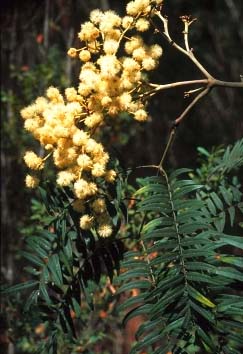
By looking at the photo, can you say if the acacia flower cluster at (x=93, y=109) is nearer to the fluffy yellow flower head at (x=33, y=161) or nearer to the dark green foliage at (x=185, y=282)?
the fluffy yellow flower head at (x=33, y=161)

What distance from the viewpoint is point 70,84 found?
8.12 feet

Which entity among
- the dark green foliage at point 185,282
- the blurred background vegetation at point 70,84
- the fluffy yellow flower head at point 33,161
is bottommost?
the dark green foliage at point 185,282

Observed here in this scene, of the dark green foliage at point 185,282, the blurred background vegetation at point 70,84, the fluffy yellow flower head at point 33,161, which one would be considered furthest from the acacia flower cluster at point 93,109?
the blurred background vegetation at point 70,84

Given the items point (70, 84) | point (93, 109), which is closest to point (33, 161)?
point (93, 109)

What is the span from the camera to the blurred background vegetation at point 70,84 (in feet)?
A: 10.1

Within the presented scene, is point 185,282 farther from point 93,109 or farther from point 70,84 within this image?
point 70,84

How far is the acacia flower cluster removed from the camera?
1174mm

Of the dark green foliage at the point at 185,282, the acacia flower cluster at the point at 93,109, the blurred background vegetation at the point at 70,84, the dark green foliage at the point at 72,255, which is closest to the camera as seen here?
the dark green foliage at the point at 185,282

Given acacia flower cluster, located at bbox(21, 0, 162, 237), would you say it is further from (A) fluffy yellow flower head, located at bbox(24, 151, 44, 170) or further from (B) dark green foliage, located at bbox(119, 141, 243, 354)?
(B) dark green foliage, located at bbox(119, 141, 243, 354)

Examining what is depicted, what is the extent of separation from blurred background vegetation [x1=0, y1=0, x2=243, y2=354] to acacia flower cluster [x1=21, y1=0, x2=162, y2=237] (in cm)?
36

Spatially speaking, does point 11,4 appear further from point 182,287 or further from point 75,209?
point 182,287

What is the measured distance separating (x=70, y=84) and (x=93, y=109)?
4.31ft

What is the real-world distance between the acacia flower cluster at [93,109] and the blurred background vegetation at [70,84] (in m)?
0.36

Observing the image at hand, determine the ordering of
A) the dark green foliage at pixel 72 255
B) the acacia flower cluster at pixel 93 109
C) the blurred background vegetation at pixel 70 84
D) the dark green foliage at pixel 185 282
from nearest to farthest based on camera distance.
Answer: the dark green foliage at pixel 185 282
the acacia flower cluster at pixel 93 109
the dark green foliage at pixel 72 255
the blurred background vegetation at pixel 70 84
